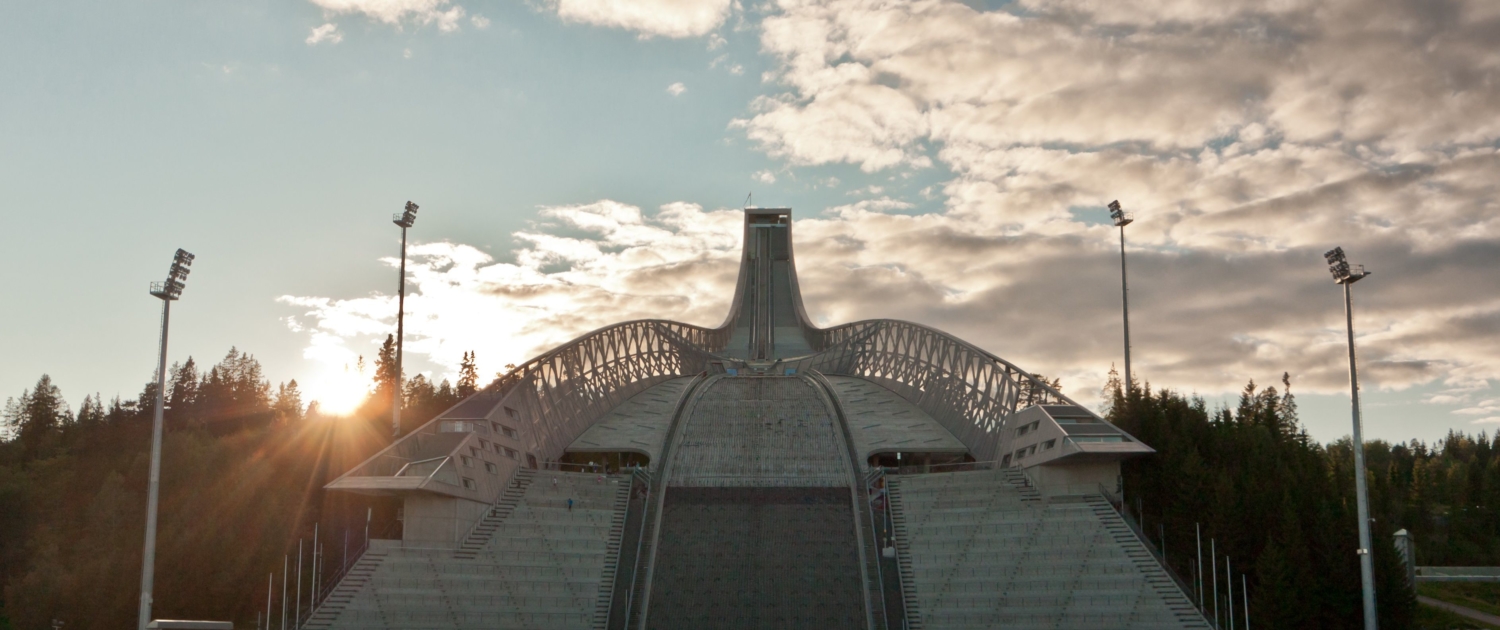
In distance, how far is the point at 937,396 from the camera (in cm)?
5878

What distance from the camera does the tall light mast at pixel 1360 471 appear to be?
32.0 meters

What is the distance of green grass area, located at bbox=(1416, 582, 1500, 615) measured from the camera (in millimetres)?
52125

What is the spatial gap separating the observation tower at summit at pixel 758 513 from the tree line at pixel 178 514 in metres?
5.75

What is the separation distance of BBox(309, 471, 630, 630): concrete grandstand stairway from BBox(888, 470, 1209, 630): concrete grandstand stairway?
1101cm

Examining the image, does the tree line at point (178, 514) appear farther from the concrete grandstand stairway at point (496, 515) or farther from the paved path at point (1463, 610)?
the paved path at point (1463, 610)

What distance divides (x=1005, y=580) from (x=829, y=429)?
16.9 metres

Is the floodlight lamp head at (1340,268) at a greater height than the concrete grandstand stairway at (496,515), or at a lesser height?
greater

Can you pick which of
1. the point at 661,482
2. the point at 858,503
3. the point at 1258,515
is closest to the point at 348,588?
the point at 661,482

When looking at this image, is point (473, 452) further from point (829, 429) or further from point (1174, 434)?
point (1174, 434)

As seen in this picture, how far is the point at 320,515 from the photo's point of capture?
51750 mm

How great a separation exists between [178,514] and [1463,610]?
57.3 meters

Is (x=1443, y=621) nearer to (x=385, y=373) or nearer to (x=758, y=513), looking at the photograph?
(x=758, y=513)

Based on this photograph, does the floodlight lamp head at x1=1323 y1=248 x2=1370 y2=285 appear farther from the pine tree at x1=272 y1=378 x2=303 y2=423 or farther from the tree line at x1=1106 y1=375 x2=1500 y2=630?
the pine tree at x1=272 y1=378 x2=303 y2=423

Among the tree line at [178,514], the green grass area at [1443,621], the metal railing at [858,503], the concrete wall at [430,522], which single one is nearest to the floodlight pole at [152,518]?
the concrete wall at [430,522]
